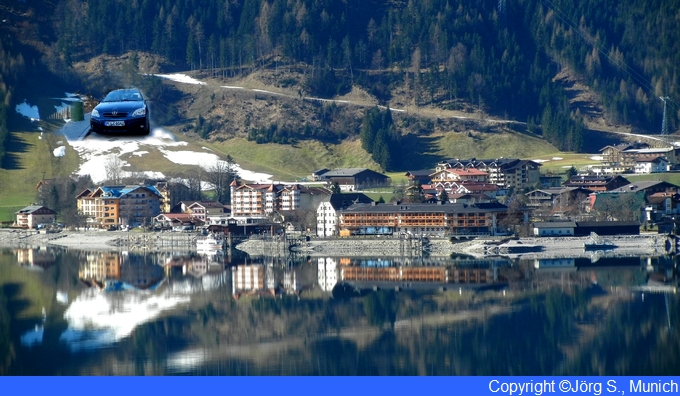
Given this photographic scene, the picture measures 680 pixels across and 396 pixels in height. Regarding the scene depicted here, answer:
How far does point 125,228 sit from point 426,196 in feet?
42.5

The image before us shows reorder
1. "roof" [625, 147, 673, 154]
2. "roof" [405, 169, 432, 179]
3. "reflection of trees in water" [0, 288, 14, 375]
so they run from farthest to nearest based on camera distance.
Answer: "roof" [625, 147, 673, 154] → "roof" [405, 169, 432, 179] → "reflection of trees in water" [0, 288, 14, 375]

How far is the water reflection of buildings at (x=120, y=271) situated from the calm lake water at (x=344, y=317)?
0.28ft

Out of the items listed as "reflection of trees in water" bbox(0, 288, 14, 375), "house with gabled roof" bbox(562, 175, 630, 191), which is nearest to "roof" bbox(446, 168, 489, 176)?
"house with gabled roof" bbox(562, 175, 630, 191)

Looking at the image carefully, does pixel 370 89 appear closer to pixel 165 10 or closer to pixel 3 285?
pixel 165 10

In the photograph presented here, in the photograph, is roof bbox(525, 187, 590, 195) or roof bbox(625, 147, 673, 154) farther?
roof bbox(625, 147, 673, 154)

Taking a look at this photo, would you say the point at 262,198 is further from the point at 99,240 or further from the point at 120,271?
the point at 120,271

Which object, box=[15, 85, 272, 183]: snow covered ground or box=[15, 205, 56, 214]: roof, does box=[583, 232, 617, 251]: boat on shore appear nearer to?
box=[15, 85, 272, 183]: snow covered ground

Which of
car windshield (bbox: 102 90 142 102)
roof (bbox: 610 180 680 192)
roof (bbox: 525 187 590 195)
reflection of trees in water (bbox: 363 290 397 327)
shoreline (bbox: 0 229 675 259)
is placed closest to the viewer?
car windshield (bbox: 102 90 142 102)

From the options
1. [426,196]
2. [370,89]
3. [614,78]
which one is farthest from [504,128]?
[426,196]

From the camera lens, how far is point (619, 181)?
55.0m

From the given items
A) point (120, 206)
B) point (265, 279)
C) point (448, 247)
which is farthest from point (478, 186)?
point (265, 279)

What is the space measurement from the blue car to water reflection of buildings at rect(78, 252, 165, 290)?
19.3 meters

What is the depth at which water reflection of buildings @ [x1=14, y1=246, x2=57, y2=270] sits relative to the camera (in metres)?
38.9

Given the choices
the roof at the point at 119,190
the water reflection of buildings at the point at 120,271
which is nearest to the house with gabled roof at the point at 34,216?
the roof at the point at 119,190
